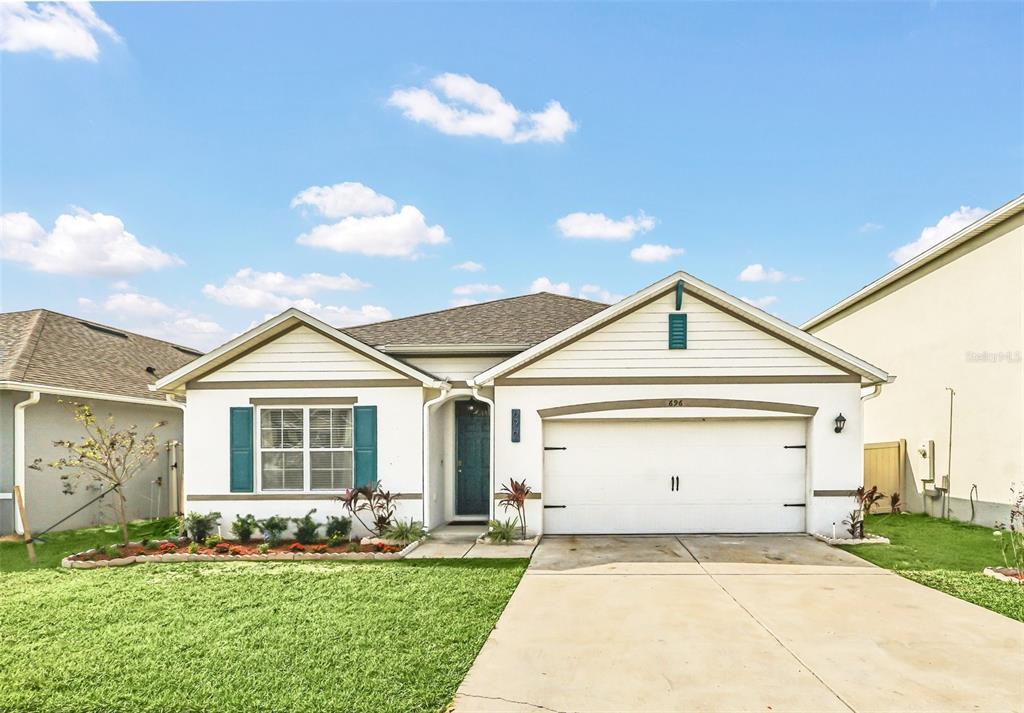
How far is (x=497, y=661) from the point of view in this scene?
509cm

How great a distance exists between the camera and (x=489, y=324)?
45.2 ft

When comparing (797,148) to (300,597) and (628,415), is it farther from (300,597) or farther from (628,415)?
(300,597)

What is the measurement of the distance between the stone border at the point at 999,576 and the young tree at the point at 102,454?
12678mm

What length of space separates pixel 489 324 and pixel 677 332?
4699 millimetres

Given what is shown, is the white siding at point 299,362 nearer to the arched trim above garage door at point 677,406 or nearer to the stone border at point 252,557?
the stone border at point 252,557

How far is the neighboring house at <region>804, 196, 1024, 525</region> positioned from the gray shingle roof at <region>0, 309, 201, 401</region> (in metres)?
17.4

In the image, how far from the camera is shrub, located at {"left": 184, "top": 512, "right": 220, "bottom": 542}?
33.9ft

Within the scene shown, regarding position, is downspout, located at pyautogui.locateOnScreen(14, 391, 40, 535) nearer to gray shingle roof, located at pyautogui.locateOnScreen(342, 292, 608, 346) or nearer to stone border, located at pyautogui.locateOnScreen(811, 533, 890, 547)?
gray shingle roof, located at pyautogui.locateOnScreen(342, 292, 608, 346)

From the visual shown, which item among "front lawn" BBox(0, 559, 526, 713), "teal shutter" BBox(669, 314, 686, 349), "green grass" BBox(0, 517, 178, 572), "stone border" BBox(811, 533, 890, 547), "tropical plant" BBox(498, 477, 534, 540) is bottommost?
"green grass" BBox(0, 517, 178, 572)

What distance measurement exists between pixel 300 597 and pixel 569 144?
1293 centimetres

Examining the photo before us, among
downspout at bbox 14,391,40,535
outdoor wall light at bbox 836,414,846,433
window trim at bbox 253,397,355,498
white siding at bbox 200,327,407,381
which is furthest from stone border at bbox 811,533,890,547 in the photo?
downspout at bbox 14,391,40,535

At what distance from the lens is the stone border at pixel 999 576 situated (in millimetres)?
7468

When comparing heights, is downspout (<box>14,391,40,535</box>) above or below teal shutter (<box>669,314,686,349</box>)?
below

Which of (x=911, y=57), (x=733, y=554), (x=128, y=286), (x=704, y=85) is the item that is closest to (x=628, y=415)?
(x=733, y=554)
